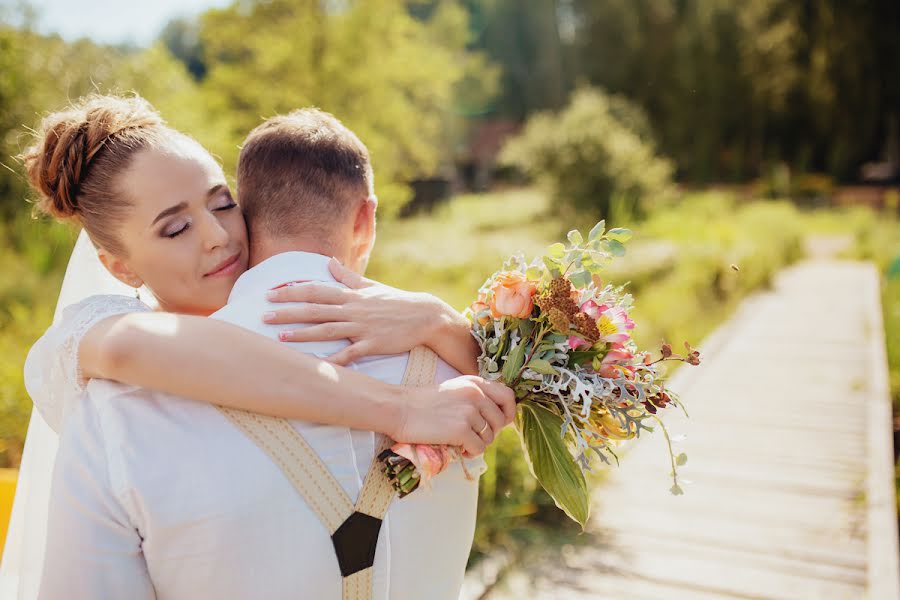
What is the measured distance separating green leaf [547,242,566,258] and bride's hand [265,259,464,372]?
0.27 m

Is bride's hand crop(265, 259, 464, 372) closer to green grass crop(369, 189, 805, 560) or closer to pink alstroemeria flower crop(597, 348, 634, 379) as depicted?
pink alstroemeria flower crop(597, 348, 634, 379)

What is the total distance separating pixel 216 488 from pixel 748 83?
40.9 metres

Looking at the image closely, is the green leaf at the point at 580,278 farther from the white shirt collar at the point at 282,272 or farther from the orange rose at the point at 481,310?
the white shirt collar at the point at 282,272

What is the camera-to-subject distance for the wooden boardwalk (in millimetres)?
3820

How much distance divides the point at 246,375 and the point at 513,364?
63cm

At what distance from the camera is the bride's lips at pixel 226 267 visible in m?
1.70

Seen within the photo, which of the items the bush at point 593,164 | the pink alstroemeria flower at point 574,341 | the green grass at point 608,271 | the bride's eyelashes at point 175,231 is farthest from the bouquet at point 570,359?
the bush at point 593,164

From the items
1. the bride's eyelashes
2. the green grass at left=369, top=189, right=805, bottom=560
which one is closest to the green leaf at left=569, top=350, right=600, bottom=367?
the green grass at left=369, top=189, right=805, bottom=560

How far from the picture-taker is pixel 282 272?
1542 mm

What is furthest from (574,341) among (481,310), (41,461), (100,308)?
(41,461)

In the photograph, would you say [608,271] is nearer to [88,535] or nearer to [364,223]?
[364,223]

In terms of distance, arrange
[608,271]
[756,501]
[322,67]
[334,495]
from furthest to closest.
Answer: [322,67] → [608,271] → [756,501] → [334,495]

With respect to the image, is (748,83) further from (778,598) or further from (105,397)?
(105,397)

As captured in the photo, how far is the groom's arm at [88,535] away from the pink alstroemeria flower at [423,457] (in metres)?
0.50
